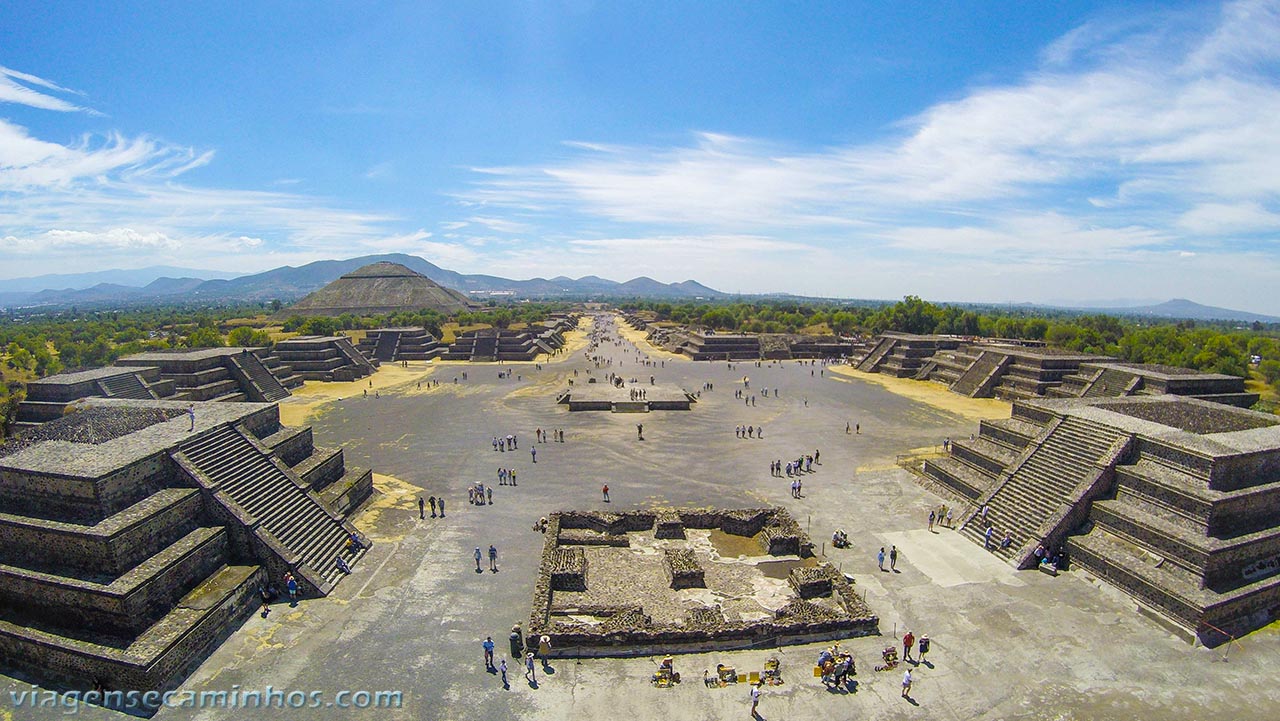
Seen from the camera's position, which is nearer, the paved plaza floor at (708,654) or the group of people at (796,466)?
the paved plaza floor at (708,654)

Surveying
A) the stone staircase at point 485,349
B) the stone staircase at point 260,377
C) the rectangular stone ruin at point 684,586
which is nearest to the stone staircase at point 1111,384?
the rectangular stone ruin at point 684,586

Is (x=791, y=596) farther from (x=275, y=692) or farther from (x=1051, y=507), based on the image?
(x=275, y=692)

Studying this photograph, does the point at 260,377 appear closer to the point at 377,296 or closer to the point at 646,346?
the point at 646,346

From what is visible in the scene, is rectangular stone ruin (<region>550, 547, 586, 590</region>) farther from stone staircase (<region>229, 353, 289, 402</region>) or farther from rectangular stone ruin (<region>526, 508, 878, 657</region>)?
stone staircase (<region>229, 353, 289, 402</region>)

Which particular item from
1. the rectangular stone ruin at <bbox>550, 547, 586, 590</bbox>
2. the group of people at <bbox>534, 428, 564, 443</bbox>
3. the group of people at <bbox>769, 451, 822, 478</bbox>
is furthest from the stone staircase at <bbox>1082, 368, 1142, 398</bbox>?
the rectangular stone ruin at <bbox>550, 547, 586, 590</bbox>

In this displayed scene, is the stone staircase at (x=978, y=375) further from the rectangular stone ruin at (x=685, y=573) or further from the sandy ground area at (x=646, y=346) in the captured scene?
the rectangular stone ruin at (x=685, y=573)

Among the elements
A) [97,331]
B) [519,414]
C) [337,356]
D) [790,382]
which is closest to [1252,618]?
[519,414]

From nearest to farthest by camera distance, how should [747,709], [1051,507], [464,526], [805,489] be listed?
[747,709] → [1051,507] → [464,526] → [805,489]
